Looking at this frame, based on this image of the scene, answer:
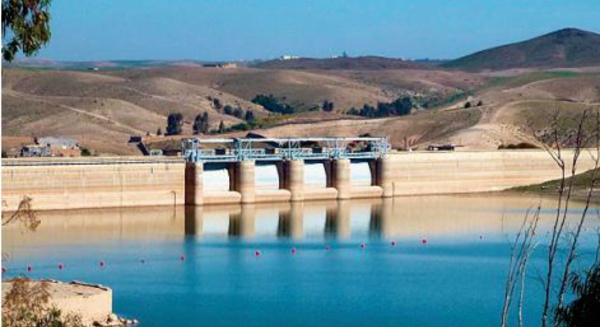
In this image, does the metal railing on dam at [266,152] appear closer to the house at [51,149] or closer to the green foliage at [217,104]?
Result: the house at [51,149]

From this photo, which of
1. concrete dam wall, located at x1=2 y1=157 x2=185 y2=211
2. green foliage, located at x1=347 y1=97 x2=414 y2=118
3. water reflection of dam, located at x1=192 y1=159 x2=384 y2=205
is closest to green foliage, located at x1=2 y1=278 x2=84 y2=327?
concrete dam wall, located at x1=2 y1=157 x2=185 y2=211

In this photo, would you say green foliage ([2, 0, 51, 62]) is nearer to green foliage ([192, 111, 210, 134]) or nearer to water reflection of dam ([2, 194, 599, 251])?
water reflection of dam ([2, 194, 599, 251])

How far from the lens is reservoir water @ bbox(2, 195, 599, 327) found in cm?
3184

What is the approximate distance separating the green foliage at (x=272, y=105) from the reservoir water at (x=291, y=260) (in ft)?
299

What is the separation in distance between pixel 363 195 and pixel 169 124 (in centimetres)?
5176

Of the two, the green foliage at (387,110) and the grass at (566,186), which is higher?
the green foliage at (387,110)

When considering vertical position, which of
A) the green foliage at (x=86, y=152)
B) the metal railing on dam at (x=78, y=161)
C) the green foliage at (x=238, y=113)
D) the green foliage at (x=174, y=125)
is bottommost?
the metal railing on dam at (x=78, y=161)

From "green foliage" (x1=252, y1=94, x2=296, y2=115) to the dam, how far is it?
A: 242 ft

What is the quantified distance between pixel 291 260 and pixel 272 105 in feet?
382

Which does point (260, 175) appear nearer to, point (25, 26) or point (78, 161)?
point (78, 161)

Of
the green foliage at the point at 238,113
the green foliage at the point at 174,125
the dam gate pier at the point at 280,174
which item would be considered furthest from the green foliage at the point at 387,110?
the dam gate pier at the point at 280,174

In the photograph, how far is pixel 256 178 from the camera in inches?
2630

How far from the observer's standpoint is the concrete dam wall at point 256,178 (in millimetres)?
57625

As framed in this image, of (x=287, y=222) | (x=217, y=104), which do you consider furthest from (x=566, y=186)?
(x=217, y=104)
